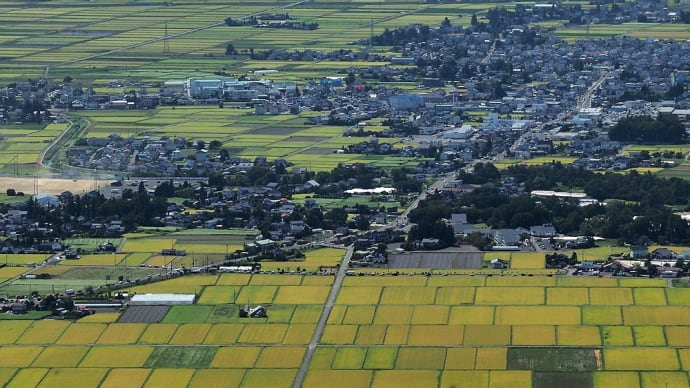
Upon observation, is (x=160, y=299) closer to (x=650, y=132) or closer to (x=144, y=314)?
(x=144, y=314)

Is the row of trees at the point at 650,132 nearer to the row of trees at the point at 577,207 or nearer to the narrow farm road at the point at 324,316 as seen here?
the row of trees at the point at 577,207

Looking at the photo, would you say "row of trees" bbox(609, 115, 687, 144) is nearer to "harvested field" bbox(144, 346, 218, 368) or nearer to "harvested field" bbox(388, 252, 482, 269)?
"harvested field" bbox(388, 252, 482, 269)

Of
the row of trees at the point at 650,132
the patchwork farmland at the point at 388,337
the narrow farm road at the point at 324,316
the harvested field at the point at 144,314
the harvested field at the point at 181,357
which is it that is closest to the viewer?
the patchwork farmland at the point at 388,337

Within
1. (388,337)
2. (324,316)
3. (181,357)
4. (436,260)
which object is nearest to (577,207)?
(436,260)

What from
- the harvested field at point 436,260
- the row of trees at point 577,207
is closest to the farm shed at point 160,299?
the harvested field at point 436,260

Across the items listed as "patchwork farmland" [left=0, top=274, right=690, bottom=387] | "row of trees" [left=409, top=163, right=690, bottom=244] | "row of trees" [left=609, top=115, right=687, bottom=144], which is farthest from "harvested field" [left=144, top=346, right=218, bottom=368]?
"row of trees" [left=609, top=115, right=687, bottom=144]

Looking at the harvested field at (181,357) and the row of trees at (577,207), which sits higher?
the harvested field at (181,357)

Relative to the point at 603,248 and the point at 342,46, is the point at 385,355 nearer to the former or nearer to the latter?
the point at 603,248

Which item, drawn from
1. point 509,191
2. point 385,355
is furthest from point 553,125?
point 385,355
